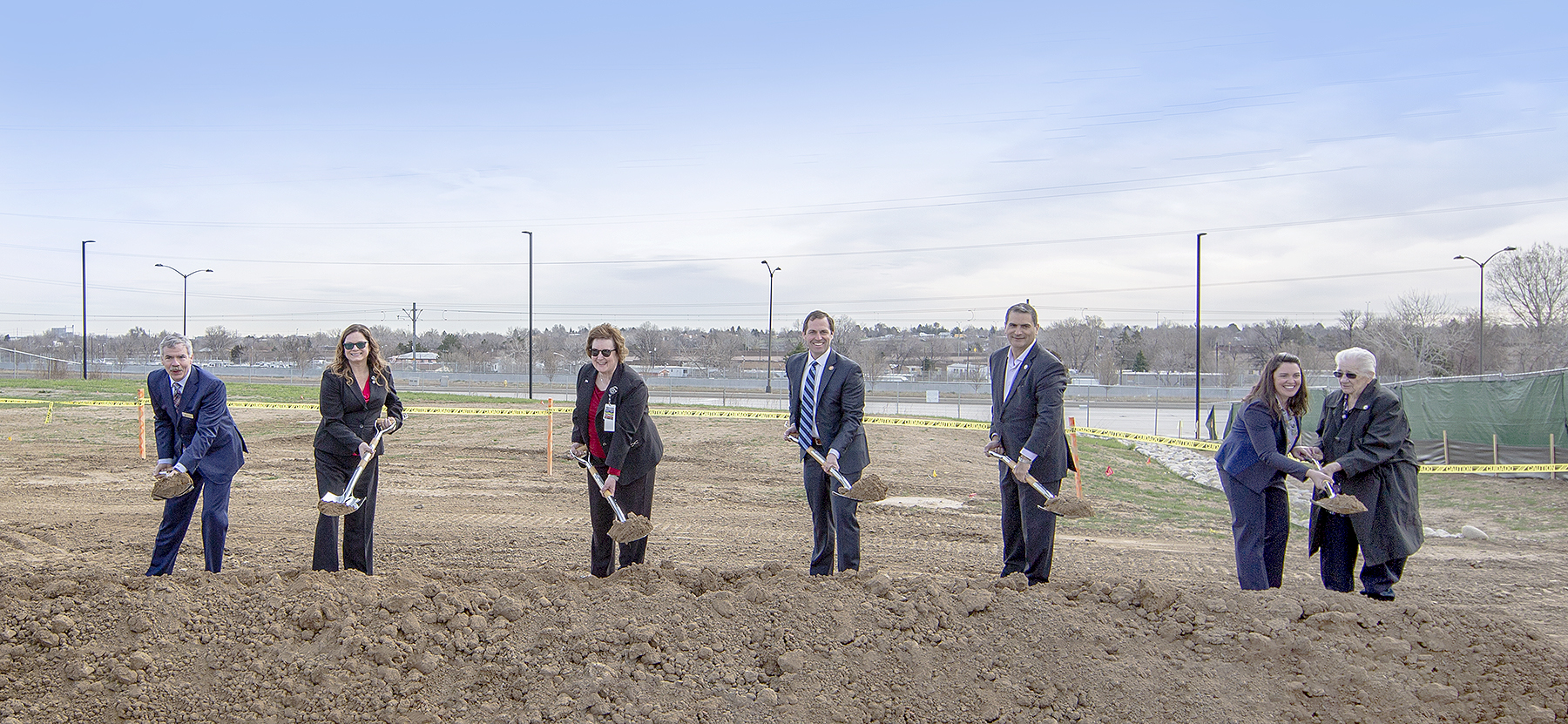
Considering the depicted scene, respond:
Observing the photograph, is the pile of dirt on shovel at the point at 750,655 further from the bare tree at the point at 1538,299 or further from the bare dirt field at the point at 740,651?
the bare tree at the point at 1538,299

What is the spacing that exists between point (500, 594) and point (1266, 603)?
12.0ft

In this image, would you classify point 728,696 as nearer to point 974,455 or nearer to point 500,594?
point 500,594

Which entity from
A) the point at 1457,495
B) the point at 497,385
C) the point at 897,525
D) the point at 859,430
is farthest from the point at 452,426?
the point at 497,385

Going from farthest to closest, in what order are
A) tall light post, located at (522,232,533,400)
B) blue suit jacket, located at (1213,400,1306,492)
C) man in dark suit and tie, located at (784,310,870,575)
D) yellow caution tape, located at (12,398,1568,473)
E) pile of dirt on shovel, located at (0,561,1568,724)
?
tall light post, located at (522,232,533,400)
yellow caution tape, located at (12,398,1568,473)
man in dark suit and tie, located at (784,310,870,575)
blue suit jacket, located at (1213,400,1306,492)
pile of dirt on shovel, located at (0,561,1568,724)

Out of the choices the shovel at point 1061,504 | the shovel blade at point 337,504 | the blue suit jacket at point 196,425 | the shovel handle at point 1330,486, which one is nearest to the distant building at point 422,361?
the blue suit jacket at point 196,425

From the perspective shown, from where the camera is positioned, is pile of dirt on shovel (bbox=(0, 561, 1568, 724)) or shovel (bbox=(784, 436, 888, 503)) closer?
pile of dirt on shovel (bbox=(0, 561, 1568, 724))

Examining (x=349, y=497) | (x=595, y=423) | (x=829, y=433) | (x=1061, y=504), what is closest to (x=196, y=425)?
(x=349, y=497)

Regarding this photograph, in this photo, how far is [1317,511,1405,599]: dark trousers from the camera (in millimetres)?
4762

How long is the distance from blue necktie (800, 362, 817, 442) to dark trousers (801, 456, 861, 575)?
17cm

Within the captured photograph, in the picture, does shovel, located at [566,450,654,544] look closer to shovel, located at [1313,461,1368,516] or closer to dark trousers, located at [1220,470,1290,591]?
dark trousers, located at [1220,470,1290,591]

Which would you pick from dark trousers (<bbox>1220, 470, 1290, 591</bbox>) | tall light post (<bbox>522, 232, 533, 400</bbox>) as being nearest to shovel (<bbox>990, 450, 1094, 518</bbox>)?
dark trousers (<bbox>1220, 470, 1290, 591</bbox>)

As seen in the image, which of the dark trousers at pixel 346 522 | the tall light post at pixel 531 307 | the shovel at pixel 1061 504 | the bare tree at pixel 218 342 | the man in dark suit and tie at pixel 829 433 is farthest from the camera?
the bare tree at pixel 218 342

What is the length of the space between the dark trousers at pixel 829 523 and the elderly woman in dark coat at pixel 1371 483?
271 centimetres

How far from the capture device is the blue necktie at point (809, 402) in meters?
5.21
